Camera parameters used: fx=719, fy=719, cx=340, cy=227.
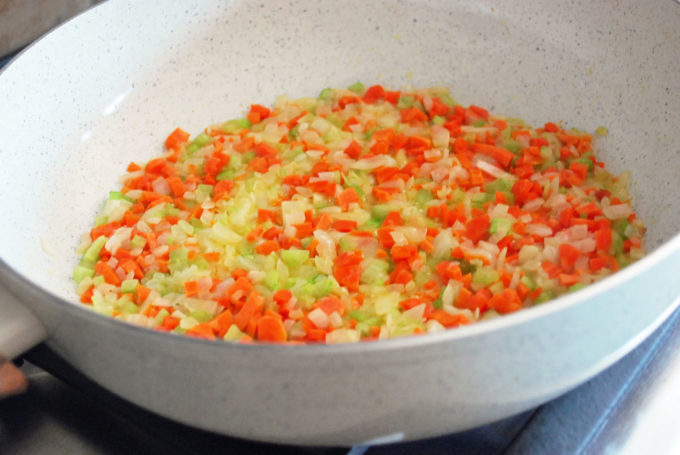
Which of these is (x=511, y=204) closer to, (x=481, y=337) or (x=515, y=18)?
(x=515, y=18)

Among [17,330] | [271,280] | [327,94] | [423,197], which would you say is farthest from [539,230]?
[17,330]

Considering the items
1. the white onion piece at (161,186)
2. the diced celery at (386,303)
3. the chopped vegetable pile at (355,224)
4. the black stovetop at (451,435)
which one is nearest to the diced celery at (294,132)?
the chopped vegetable pile at (355,224)

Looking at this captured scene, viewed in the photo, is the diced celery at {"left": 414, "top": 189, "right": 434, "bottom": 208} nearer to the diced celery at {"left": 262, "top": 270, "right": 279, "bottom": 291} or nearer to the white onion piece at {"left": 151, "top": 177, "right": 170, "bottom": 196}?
the diced celery at {"left": 262, "top": 270, "right": 279, "bottom": 291}

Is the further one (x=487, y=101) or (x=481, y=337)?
(x=487, y=101)

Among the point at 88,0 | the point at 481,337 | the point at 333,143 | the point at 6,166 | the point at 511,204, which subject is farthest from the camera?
the point at 88,0

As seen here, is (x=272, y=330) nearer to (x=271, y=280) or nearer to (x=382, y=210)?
(x=271, y=280)

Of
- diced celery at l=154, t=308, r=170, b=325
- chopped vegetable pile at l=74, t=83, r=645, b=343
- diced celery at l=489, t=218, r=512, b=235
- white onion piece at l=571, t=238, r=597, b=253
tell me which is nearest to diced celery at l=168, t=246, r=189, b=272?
chopped vegetable pile at l=74, t=83, r=645, b=343

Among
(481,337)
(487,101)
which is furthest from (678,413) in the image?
(487,101)

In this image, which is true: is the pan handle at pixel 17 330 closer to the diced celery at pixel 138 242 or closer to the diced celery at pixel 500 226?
the diced celery at pixel 138 242
